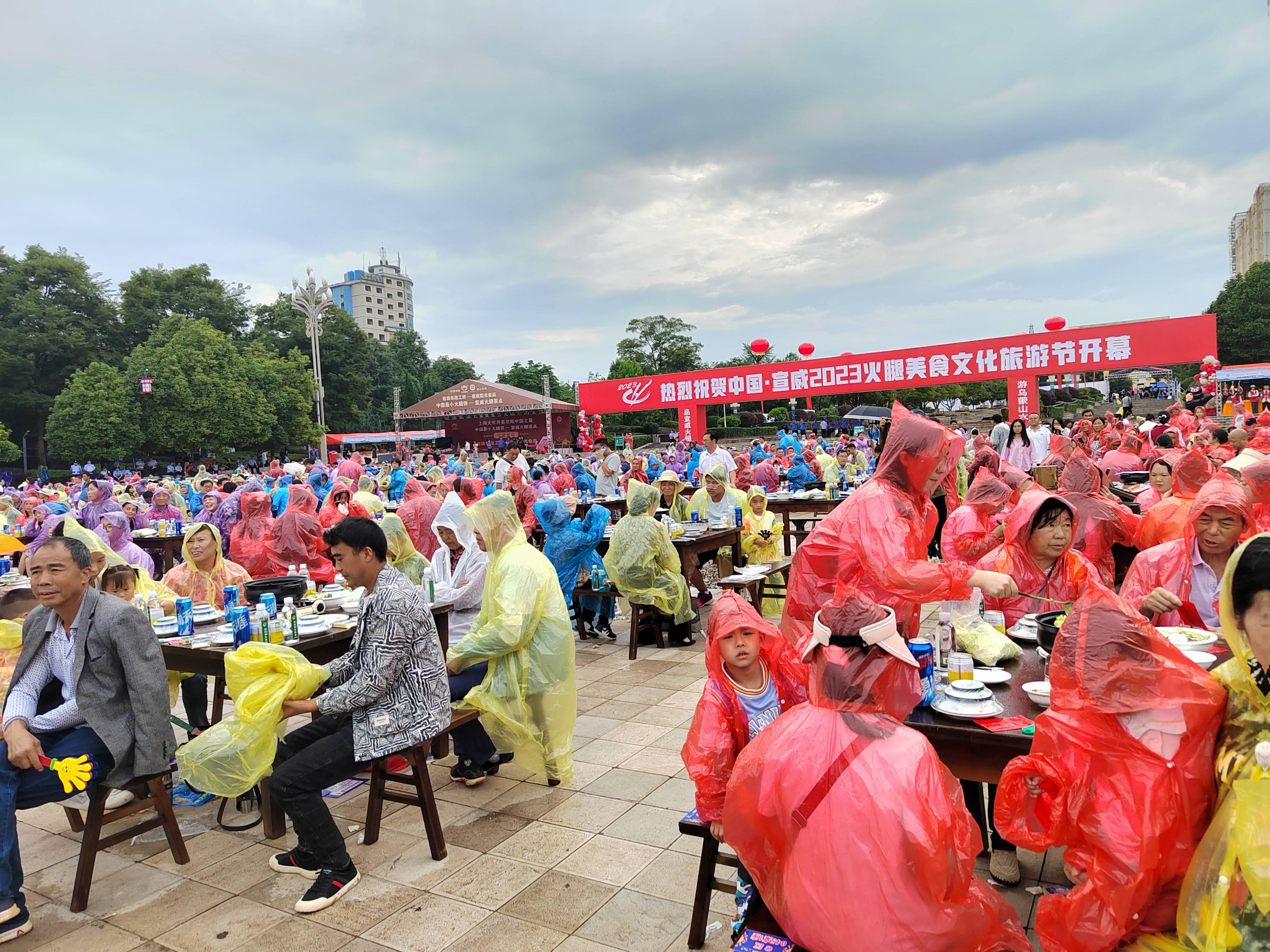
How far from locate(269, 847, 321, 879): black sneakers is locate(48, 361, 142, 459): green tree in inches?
1262

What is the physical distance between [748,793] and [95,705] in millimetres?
2707

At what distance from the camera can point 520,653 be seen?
152 inches

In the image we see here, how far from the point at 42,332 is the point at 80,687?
4052 cm

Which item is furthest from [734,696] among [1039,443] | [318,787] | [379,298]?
[379,298]

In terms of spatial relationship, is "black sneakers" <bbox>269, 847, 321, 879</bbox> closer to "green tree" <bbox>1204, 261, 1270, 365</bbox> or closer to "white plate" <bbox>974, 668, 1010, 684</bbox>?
"white plate" <bbox>974, 668, 1010, 684</bbox>

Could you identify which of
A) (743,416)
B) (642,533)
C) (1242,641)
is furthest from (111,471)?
(1242,641)

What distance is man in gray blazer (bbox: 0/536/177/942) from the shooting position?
9.87 feet

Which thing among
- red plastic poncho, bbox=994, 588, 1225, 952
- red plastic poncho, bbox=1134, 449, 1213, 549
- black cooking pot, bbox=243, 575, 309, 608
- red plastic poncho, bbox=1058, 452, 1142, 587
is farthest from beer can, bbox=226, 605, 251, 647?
red plastic poncho, bbox=1134, 449, 1213, 549

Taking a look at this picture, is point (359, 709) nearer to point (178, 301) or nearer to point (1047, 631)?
point (1047, 631)

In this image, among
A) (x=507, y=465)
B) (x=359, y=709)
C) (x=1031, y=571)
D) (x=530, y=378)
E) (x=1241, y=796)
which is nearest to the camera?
(x=1241, y=796)

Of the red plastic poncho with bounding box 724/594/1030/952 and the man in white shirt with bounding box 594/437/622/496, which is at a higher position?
the man in white shirt with bounding box 594/437/622/496

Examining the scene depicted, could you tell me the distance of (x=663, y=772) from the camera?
400 cm

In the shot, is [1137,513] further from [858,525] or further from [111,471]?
[111,471]

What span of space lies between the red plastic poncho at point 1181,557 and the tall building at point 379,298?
110889 mm
